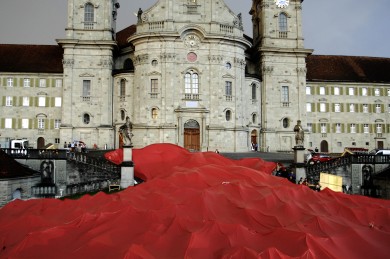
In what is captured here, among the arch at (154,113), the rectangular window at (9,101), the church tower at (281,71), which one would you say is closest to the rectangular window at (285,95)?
the church tower at (281,71)

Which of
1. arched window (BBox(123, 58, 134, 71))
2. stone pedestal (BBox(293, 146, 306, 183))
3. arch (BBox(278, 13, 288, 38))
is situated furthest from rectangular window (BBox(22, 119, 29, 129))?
stone pedestal (BBox(293, 146, 306, 183))

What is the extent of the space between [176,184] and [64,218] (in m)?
5.50

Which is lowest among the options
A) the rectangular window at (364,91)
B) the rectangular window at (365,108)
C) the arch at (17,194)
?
the arch at (17,194)

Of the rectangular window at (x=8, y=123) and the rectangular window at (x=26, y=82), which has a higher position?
the rectangular window at (x=26, y=82)

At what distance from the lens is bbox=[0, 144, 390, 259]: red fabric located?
38.0ft

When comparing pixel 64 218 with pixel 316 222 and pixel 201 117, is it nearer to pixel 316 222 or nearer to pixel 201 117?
pixel 316 222

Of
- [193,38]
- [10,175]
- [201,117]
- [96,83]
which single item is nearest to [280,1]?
[193,38]

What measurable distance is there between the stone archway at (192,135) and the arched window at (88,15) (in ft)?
55.1

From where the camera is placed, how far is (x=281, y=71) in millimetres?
51312

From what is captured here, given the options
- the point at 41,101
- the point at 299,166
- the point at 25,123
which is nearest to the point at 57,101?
the point at 41,101

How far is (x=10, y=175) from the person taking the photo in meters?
24.8

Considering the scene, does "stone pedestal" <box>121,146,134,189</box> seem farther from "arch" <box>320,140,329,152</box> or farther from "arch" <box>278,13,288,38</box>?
"arch" <box>320,140,329,152</box>

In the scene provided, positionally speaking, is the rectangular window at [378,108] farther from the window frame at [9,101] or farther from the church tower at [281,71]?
the window frame at [9,101]

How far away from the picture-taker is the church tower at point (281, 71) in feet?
166
